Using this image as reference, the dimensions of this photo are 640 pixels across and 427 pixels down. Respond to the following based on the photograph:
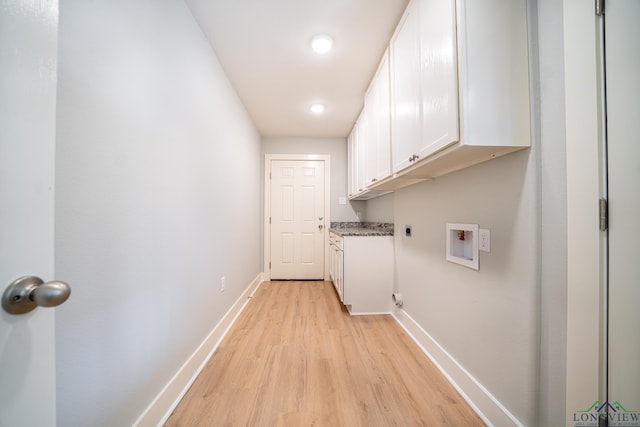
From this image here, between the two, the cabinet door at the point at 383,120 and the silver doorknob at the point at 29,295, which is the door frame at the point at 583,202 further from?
the silver doorknob at the point at 29,295

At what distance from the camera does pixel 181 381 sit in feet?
4.24

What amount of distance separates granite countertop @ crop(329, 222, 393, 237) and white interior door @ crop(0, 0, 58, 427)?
211cm

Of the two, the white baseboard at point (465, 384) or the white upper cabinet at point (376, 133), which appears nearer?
the white baseboard at point (465, 384)

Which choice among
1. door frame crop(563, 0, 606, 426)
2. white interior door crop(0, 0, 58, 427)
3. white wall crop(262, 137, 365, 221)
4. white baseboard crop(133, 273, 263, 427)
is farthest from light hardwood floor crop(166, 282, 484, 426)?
white wall crop(262, 137, 365, 221)

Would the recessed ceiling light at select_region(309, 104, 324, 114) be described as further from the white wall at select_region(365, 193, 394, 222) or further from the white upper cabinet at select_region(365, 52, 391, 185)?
the white wall at select_region(365, 193, 394, 222)

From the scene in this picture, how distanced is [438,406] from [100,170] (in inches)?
73.7

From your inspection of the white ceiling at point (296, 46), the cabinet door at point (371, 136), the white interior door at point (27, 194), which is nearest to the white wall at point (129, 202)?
the white ceiling at point (296, 46)

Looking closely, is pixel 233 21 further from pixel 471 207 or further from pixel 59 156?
pixel 471 207

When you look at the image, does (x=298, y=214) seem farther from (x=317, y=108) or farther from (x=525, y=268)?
(x=525, y=268)

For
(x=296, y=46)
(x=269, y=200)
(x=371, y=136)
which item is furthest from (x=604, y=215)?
(x=269, y=200)

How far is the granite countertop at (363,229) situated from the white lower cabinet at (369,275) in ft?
0.27

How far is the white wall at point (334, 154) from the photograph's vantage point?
147 inches

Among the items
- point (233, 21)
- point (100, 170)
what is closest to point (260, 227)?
point (233, 21)

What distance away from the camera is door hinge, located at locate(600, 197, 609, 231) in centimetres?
81
